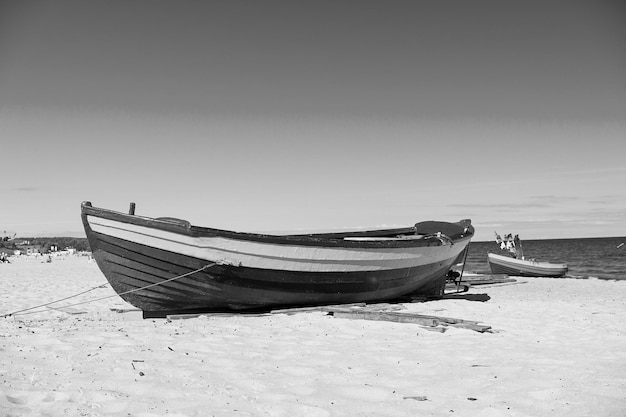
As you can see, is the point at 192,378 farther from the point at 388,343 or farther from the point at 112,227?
the point at 112,227

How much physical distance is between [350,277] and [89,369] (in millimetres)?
5099

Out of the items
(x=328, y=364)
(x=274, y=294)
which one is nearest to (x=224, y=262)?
(x=274, y=294)

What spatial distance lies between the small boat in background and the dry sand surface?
14534 millimetres

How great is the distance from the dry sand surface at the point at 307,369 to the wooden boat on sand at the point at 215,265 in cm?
63

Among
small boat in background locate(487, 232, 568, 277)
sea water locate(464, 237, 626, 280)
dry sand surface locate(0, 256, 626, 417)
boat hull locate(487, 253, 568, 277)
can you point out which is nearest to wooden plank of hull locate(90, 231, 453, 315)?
dry sand surface locate(0, 256, 626, 417)

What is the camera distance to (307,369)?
14.0 feet

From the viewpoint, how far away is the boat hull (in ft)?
66.7

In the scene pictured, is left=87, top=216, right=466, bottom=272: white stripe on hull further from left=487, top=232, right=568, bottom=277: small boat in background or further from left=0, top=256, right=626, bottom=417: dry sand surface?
left=487, top=232, right=568, bottom=277: small boat in background

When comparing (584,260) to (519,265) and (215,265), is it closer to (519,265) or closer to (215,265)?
(519,265)

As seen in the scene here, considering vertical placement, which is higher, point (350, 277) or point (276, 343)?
point (350, 277)

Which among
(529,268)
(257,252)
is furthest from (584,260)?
(257,252)

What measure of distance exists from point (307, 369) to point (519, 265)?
18.8m

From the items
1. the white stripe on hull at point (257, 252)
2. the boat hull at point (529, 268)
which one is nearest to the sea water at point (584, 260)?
the boat hull at point (529, 268)

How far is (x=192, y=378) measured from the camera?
12.4 ft
